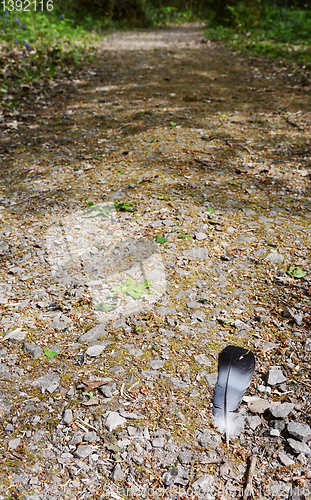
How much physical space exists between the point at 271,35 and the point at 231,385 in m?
13.5

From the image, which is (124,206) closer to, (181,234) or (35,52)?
(181,234)

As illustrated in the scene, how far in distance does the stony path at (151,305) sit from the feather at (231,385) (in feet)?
0.14

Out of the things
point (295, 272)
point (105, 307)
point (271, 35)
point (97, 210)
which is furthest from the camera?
point (271, 35)

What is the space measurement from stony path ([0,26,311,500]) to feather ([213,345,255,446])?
0.04 meters

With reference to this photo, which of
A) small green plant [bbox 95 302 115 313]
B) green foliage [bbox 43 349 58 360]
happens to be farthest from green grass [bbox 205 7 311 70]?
green foliage [bbox 43 349 58 360]

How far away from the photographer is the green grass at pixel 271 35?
941 centimetres

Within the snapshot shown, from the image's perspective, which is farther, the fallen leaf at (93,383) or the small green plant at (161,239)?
the small green plant at (161,239)

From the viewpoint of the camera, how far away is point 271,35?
11914 millimetres

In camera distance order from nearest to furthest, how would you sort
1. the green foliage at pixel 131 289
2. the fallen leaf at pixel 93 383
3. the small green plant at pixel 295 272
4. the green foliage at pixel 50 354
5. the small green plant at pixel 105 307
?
the fallen leaf at pixel 93 383 < the green foliage at pixel 50 354 < the small green plant at pixel 105 307 < the green foliage at pixel 131 289 < the small green plant at pixel 295 272

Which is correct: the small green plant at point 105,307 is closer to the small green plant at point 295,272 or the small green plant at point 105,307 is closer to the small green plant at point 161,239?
the small green plant at point 161,239

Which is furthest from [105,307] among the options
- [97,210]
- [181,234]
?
[97,210]

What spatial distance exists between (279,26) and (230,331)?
47.4 ft

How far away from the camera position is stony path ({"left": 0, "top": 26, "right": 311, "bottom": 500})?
1512mm

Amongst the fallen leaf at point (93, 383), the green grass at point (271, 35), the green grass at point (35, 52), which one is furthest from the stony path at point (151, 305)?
the green grass at point (271, 35)
